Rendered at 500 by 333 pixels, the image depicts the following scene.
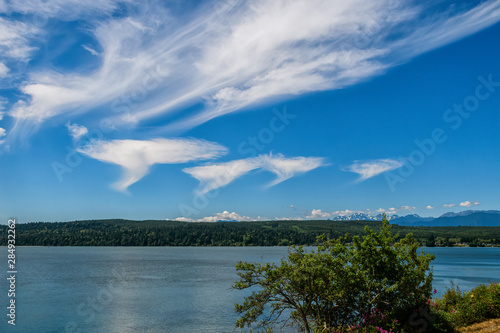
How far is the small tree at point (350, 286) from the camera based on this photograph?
13484 mm

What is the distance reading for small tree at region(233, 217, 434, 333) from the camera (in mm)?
13484

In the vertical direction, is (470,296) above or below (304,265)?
below

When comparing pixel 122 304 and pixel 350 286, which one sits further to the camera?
pixel 122 304

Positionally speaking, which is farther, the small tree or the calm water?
the calm water

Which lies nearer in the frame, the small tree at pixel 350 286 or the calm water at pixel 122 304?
the small tree at pixel 350 286

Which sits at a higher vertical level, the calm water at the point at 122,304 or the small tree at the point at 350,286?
the small tree at the point at 350,286

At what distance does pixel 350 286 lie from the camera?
532 inches

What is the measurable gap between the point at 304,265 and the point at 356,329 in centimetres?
303

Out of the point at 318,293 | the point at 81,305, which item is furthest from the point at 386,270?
the point at 81,305

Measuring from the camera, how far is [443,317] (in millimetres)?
14445

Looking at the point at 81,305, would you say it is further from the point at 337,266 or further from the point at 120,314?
the point at 337,266

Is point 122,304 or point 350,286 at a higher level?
point 350,286

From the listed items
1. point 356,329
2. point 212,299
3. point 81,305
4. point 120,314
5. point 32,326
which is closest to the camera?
point 356,329

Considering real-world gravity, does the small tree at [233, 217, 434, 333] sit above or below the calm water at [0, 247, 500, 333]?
above
